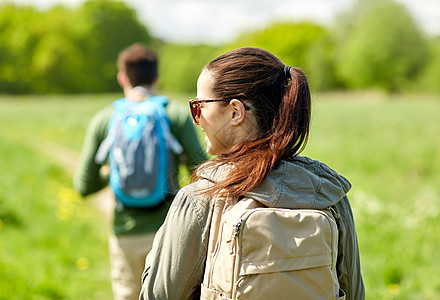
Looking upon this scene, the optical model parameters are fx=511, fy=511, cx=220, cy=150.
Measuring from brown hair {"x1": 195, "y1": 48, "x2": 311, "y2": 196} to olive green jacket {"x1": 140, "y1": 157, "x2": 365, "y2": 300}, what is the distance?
0.07 metres

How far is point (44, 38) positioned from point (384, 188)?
83003 millimetres

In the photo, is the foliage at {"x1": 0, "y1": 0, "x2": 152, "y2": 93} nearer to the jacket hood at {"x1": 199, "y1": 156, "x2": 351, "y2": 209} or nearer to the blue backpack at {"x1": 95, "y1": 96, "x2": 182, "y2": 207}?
the blue backpack at {"x1": 95, "y1": 96, "x2": 182, "y2": 207}

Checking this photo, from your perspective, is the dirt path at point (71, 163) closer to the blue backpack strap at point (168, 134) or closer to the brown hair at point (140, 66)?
the brown hair at point (140, 66)

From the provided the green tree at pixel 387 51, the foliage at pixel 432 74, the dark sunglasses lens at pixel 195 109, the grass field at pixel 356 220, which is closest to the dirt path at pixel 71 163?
the grass field at pixel 356 220

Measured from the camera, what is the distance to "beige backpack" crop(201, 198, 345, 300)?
1.59 meters

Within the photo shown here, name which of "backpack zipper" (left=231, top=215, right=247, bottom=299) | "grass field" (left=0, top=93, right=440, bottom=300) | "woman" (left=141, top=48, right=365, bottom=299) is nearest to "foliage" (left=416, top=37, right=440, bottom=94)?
"grass field" (left=0, top=93, right=440, bottom=300)

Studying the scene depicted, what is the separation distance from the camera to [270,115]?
1796 millimetres

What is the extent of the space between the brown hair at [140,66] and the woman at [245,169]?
1.79m

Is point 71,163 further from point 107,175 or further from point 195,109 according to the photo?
point 195,109

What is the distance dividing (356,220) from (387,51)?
6845cm

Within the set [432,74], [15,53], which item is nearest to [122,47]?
[15,53]

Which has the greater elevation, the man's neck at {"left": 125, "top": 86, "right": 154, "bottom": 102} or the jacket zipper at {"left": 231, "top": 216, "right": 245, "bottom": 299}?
the man's neck at {"left": 125, "top": 86, "right": 154, "bottom": 102}

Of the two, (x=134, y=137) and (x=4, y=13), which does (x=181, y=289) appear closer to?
(x=134, y=137)

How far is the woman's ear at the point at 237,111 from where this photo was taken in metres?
1.77
